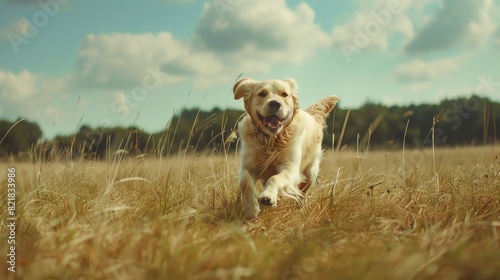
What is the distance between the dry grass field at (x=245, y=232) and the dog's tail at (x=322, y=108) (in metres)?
0.89

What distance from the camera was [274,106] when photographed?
14.5 ft

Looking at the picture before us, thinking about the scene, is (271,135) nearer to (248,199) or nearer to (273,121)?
(273,121)

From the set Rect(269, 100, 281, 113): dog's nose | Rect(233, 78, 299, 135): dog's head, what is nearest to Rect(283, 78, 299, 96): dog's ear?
Rect(233, 78, 299, 135): dog's head

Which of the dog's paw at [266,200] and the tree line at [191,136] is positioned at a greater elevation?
the tree line at [191,136]

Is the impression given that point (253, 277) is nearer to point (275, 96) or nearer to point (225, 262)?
point (225, 262)

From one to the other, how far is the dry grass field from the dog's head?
67 cm

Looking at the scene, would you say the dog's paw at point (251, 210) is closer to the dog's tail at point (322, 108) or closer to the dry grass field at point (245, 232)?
the dry grass field at point (245, 232)

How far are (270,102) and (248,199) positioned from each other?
0.87 meters

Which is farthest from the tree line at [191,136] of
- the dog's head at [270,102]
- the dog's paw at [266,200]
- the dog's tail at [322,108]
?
the dog's paw at [266,200]

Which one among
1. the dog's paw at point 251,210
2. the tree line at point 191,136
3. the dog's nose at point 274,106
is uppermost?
the dog's nose at point 274,106

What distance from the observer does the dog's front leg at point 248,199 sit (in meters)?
4.13

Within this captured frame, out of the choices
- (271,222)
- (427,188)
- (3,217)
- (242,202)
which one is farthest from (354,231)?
(3,217)

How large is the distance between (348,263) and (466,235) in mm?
1122

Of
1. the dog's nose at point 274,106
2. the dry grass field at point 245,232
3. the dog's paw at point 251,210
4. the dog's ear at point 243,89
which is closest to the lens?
the dry grass field at point 245,232
